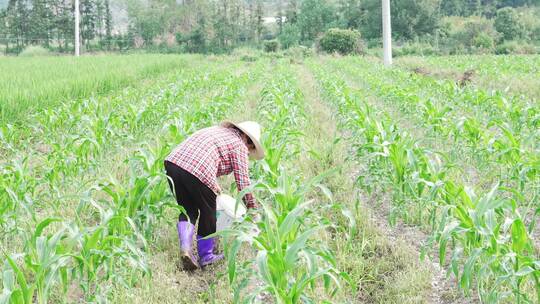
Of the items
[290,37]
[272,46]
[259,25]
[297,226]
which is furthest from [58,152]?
[259,25]

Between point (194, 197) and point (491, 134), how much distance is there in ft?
9.60

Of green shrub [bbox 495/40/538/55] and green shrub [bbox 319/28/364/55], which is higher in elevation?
green shrub [bbox 319/28/364/55]

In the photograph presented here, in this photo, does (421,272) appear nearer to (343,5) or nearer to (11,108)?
(11,108)

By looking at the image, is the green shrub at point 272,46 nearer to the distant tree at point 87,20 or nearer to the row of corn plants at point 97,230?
the distant tree at point 87,20

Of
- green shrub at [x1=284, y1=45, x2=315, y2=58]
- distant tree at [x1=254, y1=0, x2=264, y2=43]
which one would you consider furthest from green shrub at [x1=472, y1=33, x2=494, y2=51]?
distant tree at [x1=254, y1=0, x2=264, y2=43]

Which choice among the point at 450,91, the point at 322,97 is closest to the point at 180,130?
the point at 450,91

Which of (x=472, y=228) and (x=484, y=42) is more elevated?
(x=484, y=42)

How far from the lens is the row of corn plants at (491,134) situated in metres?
4.14

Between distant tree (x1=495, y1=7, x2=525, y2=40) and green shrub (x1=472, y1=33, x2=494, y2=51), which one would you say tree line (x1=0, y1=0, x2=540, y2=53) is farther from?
green shrub (x1=472, y1=33, x2=494, y2=51)

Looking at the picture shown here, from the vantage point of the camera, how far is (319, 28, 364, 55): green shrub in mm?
33344

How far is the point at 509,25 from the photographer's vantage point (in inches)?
1505

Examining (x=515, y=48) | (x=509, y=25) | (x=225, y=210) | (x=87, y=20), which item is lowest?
(x=225, y=210)

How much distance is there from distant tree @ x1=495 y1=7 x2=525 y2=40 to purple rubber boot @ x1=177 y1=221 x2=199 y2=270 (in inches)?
1568

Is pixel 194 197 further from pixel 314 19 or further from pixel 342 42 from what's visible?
pixel 314 19
